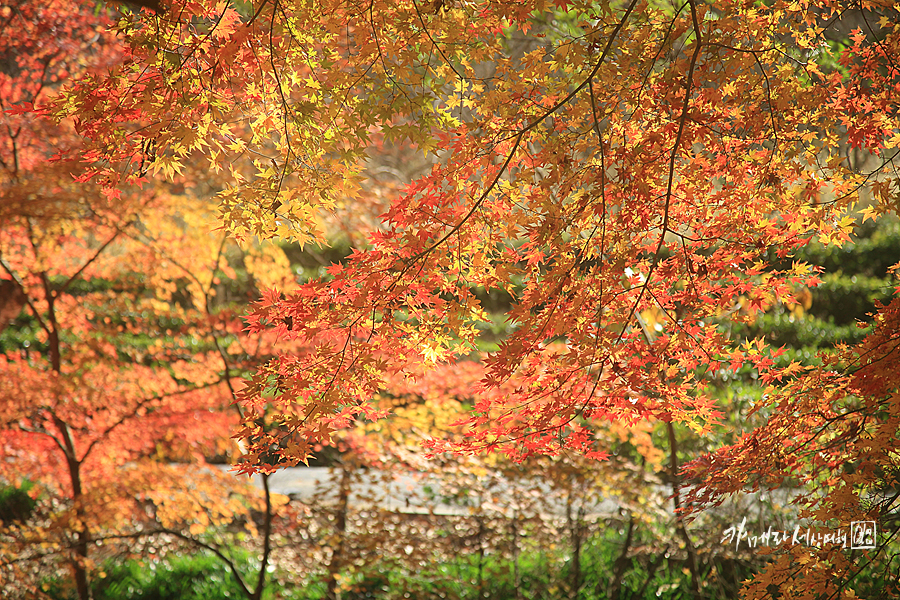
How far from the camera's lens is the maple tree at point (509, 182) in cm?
190

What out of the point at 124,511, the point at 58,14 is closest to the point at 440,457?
the point at 124,511

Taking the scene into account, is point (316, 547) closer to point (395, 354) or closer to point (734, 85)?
point (395, 354)

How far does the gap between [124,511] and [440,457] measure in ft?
6.68

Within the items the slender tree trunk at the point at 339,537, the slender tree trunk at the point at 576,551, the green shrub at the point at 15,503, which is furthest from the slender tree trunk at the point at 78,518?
the slender tree trunk at the point at 576,551

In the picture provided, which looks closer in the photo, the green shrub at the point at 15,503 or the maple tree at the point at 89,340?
the maple tree at the point at 89,340

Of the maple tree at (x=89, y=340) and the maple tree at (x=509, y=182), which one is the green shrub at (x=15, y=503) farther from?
Answer: the maple tree at (x=509, y=182)

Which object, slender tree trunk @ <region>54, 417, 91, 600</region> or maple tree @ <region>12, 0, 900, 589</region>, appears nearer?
maple tree @ <region>12, 0, 900, 589</region>

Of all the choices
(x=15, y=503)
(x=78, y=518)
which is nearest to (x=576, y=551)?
(x=78, y=518)

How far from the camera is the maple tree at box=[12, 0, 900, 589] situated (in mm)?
1904

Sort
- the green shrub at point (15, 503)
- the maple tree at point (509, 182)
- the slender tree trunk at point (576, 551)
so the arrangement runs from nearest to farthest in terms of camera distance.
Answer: the maple tree at point (509, 182) → the slender tree trunk at point (576, 551) → the green shrub at point (15, 503)

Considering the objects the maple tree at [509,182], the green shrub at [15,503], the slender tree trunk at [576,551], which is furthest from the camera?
the green shrub at [15,503]

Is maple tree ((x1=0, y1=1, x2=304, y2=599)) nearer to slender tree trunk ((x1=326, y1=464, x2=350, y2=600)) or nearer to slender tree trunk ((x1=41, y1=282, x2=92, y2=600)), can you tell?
slender tree trunk ((x1=41, y1=282, x2=92, y2=600))

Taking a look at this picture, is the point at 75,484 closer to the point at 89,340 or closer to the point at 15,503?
the point at 89,340

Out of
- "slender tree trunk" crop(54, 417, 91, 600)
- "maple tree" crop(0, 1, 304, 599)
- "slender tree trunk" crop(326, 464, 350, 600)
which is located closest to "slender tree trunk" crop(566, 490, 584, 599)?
"slender tree trunk" crop(326, 464, 350, 600)
